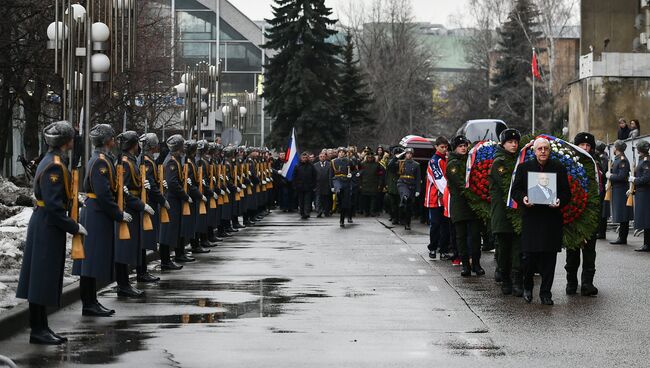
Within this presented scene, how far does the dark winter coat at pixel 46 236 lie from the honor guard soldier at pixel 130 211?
11.8 ft

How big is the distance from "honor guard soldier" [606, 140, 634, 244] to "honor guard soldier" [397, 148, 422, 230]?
256 inches

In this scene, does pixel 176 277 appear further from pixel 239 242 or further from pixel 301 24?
pixel 301 24

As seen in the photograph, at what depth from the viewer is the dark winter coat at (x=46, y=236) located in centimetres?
1170

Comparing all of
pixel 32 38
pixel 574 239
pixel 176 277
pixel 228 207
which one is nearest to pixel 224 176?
pixel 228 207

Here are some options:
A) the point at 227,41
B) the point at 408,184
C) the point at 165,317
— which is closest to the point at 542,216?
the point at 165,317

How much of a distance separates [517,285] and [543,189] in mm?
1752

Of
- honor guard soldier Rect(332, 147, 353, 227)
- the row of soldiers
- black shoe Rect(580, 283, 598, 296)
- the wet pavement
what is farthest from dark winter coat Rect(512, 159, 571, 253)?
honor guard soldier Rect(332, 147, 353, 227)

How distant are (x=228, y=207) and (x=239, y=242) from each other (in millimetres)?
2626

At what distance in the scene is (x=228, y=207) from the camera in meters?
29.0

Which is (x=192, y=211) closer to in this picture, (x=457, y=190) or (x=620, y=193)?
(x=457, y=190)

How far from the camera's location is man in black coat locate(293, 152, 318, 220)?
129 feet

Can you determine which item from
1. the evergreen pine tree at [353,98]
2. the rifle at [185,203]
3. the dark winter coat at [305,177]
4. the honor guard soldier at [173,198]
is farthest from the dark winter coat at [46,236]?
the evergreen pine tree at [353,98]

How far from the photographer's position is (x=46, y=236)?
1179 centimetres

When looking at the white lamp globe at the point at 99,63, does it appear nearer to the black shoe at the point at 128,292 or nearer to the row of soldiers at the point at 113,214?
the row of soldiers at the point at 113,214
